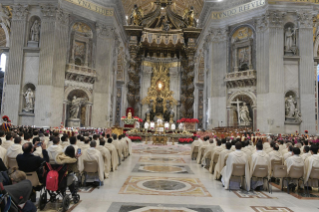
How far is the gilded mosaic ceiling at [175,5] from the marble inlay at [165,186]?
2189cm

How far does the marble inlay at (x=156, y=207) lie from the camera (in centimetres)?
469

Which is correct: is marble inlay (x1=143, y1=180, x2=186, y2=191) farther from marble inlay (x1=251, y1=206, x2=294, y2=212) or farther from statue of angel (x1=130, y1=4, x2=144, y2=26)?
A: statue of angel (x1=130, y1=4, x2=144, y2=26)

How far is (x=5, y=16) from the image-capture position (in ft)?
60.3

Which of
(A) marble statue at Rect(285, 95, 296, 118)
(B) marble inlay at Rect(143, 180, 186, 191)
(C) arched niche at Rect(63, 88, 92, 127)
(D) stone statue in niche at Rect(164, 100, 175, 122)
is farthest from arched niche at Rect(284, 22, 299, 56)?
(B) marble inlay at Rect(143, 180, 186, 191)

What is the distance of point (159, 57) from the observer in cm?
3444

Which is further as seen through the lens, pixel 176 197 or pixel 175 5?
pixel 175 5

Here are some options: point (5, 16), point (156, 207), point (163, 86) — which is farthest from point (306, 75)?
point (5, 16)

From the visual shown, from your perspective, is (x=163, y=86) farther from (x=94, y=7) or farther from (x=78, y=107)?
(x=78, y=107)

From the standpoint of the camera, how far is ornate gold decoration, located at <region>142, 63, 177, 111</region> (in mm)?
32594

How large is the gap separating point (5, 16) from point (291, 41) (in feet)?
65.8

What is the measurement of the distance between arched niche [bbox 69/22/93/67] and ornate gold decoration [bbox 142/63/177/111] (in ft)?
41.1

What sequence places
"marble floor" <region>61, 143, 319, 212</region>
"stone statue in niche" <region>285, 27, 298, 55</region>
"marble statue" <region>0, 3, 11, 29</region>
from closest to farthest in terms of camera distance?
"marble floor" <region>61, 143, 319, 212</region> → "marble statue" <region>0, 3, 11, 29</region> → "stone statue in niche" <region>285, 27, 298, 55</region>

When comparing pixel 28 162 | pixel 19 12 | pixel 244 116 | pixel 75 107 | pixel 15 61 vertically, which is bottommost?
pixel 28 162

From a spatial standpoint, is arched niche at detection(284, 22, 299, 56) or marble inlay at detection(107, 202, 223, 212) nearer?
marble inlay at detection(107, 202, 223, 212)
